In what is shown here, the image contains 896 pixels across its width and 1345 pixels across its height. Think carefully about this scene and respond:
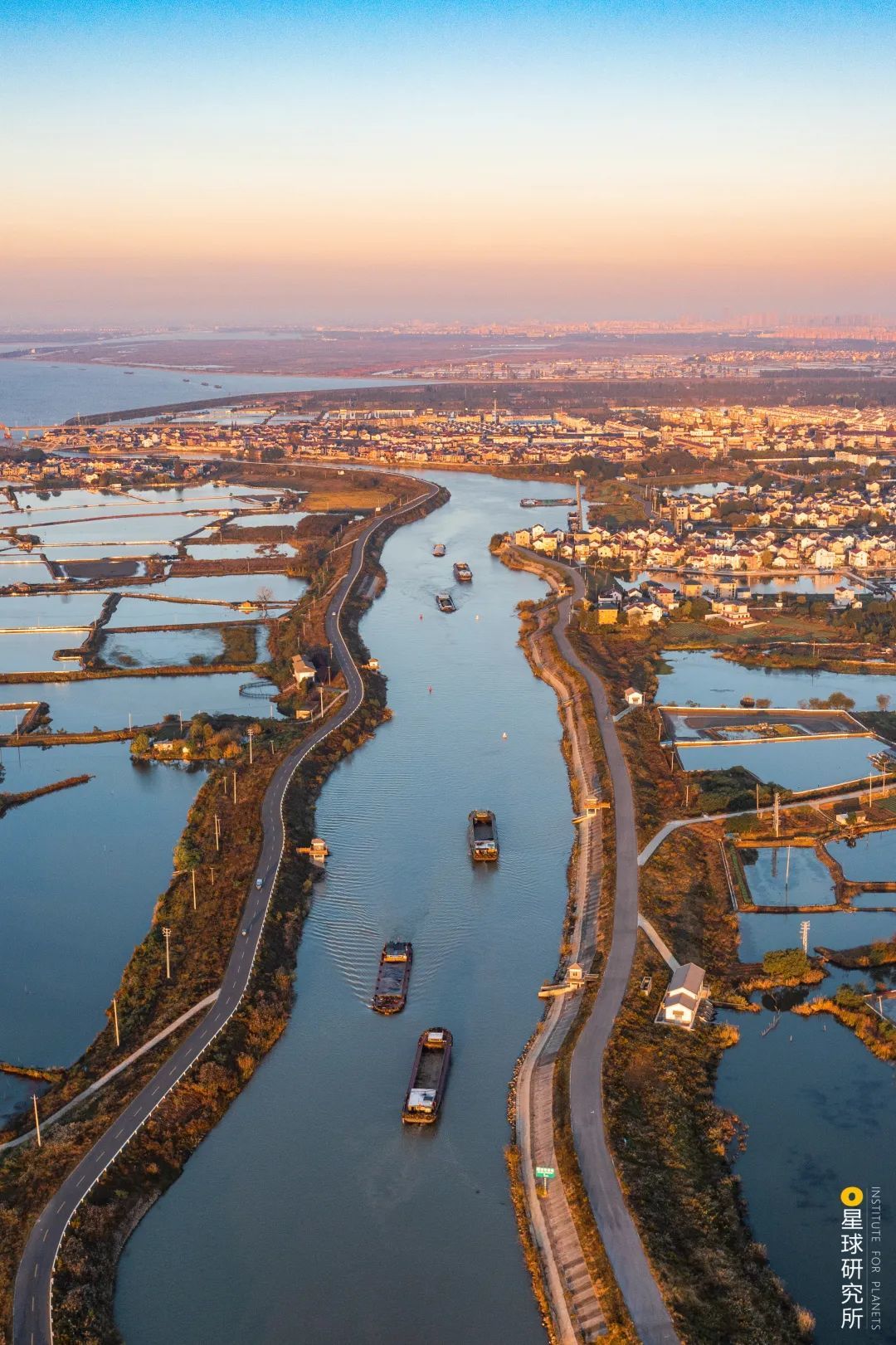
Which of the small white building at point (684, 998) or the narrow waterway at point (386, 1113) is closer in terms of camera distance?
the narrow waterway at point (386, 1113)

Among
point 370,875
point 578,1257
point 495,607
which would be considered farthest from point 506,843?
point 495,607

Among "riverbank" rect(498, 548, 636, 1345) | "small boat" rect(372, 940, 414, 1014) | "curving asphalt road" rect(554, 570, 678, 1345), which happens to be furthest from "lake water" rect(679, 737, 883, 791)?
"small boat" rect(372, 940, 414, 1014)

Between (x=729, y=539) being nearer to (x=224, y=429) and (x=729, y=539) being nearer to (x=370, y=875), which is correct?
(x=370, y=875)

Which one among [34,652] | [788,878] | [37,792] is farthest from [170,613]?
[788,878]

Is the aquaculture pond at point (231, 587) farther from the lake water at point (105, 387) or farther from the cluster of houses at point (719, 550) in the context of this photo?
the lake water at point (105, 387)

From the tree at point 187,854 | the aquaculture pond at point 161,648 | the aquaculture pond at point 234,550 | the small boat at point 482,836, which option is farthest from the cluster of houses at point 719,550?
the tree at point 187,854
